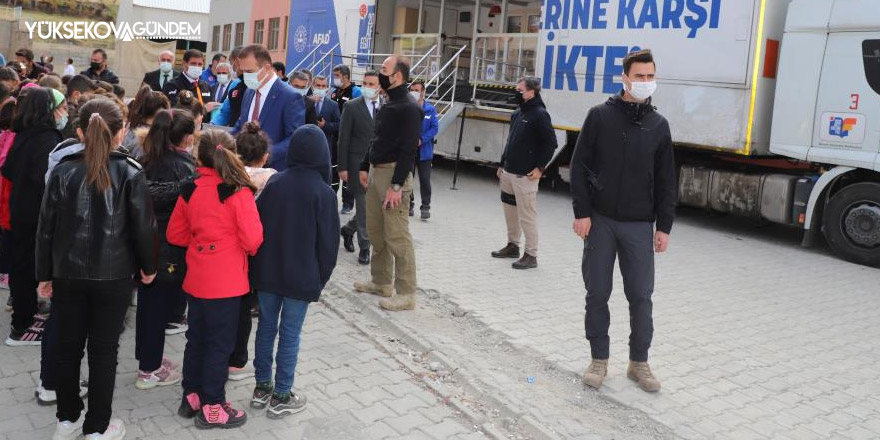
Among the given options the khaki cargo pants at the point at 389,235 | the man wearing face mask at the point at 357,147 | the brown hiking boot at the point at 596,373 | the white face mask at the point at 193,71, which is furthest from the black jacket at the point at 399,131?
the white face mask at the point at 193,71

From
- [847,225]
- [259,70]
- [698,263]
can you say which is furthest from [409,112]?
[847,225]

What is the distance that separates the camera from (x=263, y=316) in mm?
4055

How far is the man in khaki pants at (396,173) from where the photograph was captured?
5.92 meters

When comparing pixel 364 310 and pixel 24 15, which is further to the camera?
pixel 24 15

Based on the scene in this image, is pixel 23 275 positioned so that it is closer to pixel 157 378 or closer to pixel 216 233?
pixel 157 378

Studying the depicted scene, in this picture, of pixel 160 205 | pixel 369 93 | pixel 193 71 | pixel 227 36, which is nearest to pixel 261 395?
pixel 160 205

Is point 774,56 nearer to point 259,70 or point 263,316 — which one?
point 259,70

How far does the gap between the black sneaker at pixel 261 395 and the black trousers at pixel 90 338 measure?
2.51 ft

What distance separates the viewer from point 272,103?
5.78 meters

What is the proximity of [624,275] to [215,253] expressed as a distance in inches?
94.9

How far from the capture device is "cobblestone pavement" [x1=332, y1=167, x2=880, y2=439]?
15.0 feet

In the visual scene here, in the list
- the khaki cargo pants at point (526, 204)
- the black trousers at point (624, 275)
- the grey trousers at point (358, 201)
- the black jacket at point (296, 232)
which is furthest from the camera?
the khaki cargo pants at point (526, 204)

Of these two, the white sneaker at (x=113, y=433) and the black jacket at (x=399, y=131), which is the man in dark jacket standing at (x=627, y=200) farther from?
the white sneaker at (x=113, y=433)

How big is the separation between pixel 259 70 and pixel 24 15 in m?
35.0
